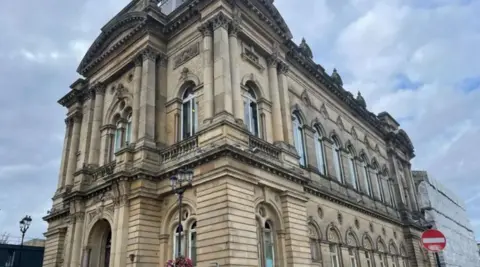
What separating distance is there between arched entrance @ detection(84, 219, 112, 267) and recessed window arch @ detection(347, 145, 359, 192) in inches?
643

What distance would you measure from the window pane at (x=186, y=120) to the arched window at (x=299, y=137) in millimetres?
6813

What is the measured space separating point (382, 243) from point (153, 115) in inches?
731

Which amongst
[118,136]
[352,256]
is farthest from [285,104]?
[352,256]

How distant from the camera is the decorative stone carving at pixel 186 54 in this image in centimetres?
1906

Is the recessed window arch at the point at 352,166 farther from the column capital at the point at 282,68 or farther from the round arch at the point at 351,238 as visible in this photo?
the column capital at the point at 282,68

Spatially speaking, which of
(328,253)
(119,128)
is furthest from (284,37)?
(328,253)

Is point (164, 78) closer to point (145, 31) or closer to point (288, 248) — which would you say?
point (145, 31)

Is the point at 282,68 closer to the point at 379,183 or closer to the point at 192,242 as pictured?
the point at 192,242

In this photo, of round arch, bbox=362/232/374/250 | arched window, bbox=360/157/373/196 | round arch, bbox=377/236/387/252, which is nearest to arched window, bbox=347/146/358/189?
arched window, bbox=360/157/373/196

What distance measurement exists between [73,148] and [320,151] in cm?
1576

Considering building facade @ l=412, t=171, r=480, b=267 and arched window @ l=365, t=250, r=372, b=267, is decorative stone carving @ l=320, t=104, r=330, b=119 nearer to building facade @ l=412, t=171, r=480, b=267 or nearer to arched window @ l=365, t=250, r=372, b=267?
arched window @ l=365, t=250, r=372, b=267

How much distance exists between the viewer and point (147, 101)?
19016mm

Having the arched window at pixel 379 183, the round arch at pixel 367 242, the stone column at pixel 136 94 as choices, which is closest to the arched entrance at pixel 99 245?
the stone column at pixel 136 94

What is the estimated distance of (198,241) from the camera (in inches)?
582
